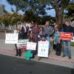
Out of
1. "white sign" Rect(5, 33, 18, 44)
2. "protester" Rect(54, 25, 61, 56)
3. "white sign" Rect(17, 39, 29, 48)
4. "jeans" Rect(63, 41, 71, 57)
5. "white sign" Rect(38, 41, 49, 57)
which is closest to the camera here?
"white sign" Rect(38, 41, 49, 57)

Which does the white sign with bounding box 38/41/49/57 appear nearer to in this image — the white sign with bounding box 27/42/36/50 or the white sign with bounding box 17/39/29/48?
the white sign with bounding box 27/42/36/50

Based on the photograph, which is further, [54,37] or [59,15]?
[59,15]

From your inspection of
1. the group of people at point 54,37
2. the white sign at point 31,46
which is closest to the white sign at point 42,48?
the white sign at point 31,46

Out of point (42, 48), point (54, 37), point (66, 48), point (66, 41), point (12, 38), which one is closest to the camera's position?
point (42, 48)

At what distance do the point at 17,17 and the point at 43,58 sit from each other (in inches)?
1308

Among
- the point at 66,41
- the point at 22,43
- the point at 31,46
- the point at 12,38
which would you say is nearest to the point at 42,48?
the point at 31,46

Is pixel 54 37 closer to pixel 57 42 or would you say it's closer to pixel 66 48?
pixel 57 42

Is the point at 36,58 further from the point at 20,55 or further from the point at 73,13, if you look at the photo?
the point at 73,13

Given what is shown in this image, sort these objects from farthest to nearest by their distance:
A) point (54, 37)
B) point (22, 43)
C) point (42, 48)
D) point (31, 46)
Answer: point (22, 43) < point (54, 37) < point (31, 46) < point (42, 48)

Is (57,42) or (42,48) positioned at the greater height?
(57,42)

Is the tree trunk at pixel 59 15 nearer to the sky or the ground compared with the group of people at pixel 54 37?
nearer to the sky

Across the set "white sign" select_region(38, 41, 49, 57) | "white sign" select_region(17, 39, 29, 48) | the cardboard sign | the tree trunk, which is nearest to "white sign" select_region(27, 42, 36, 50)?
"white sign" select_region(38, 41, 49, 57)

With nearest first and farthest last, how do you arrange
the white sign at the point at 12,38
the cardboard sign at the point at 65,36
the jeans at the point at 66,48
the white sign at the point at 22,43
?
the jeans at the point at 66,48, the cardboard sign at the point at 65,36, the white sign at the point at 22,43, the white sign at the point at 12,38

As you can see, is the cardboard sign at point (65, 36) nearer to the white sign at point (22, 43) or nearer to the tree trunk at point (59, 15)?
the white sign at point (22, 43)
